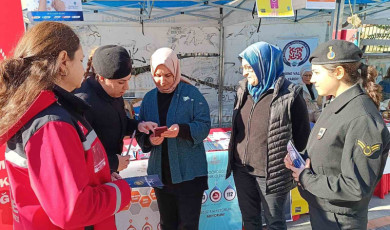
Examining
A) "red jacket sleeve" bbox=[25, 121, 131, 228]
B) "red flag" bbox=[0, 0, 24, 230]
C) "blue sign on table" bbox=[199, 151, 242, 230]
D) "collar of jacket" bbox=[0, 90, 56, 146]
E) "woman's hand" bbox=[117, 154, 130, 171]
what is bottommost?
"blue sign on table" bbox=[199, 151, 242, 230]

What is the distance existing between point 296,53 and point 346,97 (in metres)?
5.34

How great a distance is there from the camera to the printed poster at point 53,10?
3.17 meters

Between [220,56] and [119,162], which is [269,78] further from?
[220,56]

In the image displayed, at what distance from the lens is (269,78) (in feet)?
6.49

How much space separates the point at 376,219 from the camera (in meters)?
3.18

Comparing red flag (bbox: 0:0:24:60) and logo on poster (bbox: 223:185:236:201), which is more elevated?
red flag (bbox: 0:0:24:60)

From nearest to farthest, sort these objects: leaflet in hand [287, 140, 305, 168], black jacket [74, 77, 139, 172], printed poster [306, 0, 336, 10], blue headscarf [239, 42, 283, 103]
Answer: leaflet in hand [287, 140, 305, 168], black jacket [74, 77, 139, 172], blue headscarf [239, 42, 283, 103], printed poster [306, 0, 336, 10]

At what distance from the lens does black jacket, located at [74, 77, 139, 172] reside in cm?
174

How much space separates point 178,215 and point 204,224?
885mm

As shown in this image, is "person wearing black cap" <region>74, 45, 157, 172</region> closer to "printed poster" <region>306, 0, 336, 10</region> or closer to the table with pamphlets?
the table with pamphlets

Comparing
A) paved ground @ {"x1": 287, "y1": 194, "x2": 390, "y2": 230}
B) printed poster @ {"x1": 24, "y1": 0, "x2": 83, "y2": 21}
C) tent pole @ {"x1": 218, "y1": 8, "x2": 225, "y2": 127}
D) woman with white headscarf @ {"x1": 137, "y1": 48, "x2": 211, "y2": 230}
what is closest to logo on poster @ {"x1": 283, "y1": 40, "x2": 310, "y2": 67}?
tent pole @ {"x1": 218, "y1": 8, "x2": 225, "y2": 127}

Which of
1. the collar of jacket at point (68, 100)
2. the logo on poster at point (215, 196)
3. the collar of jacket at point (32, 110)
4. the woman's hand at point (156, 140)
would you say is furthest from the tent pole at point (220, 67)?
the collar of jacket at point (32, 110)

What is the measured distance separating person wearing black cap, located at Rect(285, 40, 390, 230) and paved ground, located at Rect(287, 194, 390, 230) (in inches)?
63.5

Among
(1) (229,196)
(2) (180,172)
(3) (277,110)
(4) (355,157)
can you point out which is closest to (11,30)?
(2) (180,172)
